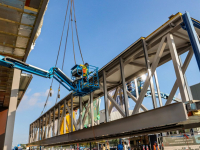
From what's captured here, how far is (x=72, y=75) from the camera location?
15.7 m

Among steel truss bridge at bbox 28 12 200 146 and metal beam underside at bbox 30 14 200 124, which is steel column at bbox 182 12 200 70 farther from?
metal beam underside at bbox 30 14 200 124

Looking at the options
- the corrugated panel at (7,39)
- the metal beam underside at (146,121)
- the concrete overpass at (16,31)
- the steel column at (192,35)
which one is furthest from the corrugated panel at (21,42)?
the steel column at (192,35)

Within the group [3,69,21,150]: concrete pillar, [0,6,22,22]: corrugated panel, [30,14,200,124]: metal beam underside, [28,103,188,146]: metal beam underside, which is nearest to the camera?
[28,103,188,146]: metal beam underside

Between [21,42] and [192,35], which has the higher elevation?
[21,42]

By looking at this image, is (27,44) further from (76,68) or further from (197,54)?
(197,54)

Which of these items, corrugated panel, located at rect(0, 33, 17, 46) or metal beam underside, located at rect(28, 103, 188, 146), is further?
corrugated panel, located at rect(0, 33, 17, 46)

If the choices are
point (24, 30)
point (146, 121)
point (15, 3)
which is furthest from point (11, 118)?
point (146, 121)

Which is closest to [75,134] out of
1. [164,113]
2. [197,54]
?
[164,113]

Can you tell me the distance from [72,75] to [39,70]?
3098mm

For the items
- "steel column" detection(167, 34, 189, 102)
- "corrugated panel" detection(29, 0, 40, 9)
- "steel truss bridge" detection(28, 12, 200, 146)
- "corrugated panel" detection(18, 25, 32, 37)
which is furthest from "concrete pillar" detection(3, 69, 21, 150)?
"steel column" detection(167, 34, 189, 102)

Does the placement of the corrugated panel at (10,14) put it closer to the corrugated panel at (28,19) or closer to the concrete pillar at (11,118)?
the corrugated panel at (28,19)

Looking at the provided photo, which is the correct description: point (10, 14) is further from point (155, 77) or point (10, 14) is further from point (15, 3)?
point (155, 77)

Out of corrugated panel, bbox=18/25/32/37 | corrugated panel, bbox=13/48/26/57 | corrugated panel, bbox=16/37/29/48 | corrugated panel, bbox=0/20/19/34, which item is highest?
corrugated panel, bbox=0/20/19/34

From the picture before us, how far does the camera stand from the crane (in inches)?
547
